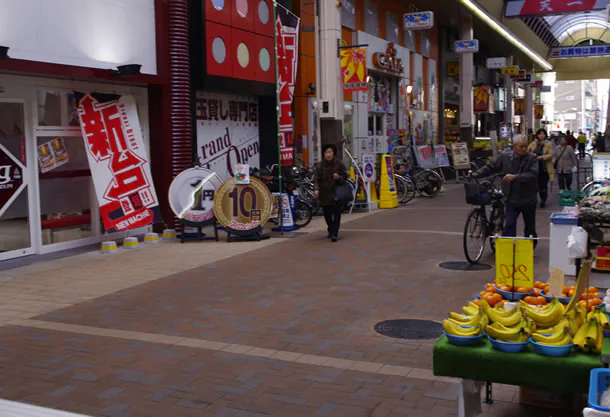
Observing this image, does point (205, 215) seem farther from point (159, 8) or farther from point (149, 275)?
point (159, 8)

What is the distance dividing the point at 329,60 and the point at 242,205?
25.8 ft

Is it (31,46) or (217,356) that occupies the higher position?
(31,46)

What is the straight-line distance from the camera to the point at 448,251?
10.5 meters

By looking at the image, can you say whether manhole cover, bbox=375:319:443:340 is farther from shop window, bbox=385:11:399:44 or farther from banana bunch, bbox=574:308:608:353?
shop window, bbox=385:11:399:44

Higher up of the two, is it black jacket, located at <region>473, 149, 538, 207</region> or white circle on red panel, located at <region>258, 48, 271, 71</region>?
white circle on red panel, located at <region>258, 48, 271, 71</region>

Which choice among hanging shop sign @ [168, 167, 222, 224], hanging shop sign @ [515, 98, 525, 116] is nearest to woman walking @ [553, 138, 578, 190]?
hanging shop sign @ [168, 167, 222, 224]

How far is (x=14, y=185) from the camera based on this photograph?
10.3 m

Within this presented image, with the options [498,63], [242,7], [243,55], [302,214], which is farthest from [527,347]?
[498,63]

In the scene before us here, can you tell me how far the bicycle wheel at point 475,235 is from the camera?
941cm

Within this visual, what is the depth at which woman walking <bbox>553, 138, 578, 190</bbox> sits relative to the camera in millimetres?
16453

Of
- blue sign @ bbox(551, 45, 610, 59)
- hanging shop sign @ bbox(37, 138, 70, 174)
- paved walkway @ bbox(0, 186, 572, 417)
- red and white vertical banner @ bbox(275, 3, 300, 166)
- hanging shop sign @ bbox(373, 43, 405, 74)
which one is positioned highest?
Result: blue sign @ bbox(551, 45, 610, 59)

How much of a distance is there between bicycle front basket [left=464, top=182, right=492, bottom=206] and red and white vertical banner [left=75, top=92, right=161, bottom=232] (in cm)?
566

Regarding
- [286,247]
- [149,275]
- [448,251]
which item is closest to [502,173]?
[448,251]

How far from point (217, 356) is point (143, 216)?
21.8ft
